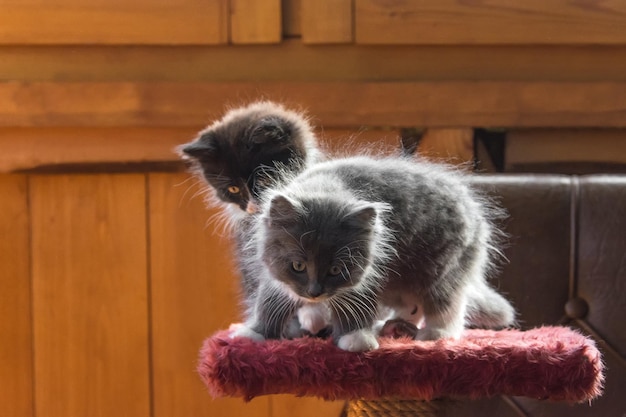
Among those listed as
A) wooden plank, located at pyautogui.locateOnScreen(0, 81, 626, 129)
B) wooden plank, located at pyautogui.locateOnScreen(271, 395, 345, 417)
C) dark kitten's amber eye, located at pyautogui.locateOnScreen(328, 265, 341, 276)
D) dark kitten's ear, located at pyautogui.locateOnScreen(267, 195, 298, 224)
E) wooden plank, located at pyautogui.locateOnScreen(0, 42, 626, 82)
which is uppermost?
wooden plank, located at pyautogui.locateOnScreen(0, 42, 626, 82)

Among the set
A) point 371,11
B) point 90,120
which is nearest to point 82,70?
point 90,120

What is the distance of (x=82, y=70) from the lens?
6.04 feet

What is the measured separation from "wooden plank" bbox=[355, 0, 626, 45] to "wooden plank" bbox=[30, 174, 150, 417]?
2.18 feet

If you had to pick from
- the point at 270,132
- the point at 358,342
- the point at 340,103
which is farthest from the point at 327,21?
the point at 358,342

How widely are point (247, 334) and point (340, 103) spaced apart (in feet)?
2.37

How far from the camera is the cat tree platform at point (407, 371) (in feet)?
3.66

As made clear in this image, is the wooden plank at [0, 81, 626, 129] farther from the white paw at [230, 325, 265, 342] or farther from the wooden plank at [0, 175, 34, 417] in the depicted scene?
the white paw at [230, 325, 265, 342]

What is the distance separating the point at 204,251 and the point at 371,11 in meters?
0.67

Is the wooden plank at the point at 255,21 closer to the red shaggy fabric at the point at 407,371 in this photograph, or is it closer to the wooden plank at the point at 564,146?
the wooden plank at the point at 564,146

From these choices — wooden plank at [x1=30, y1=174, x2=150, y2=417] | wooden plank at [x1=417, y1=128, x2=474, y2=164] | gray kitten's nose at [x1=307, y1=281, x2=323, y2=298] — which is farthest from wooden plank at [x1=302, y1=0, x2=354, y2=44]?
gray kitten's nose at [x1=307, y1=281, x2=323, y2=298]

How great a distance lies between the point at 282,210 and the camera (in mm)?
1123

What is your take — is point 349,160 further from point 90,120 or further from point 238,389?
point 90,120

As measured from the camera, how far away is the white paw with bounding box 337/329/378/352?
113 cm

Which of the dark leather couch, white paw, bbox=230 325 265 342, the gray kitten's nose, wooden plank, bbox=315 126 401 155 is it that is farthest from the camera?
wooden plank, bbox=315 126 401 155
